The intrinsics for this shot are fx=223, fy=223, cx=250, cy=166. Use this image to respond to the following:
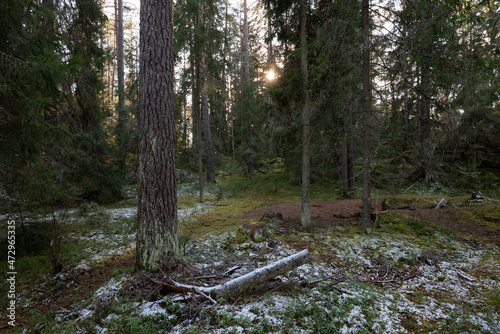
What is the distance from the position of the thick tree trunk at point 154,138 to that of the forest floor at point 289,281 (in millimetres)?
561

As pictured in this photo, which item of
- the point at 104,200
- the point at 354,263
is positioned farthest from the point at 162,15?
the point at 104,200

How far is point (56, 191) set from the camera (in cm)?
532

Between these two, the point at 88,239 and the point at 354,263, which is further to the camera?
the point at 88,239

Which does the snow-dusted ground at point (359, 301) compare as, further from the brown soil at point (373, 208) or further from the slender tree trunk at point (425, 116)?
the slender tree trunk at point (425, 116)

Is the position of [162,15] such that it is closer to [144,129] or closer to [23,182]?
[144,129]

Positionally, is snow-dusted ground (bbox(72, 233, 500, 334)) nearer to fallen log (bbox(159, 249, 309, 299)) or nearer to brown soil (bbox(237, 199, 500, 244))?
fallen log (bbox(159, 249, 309, 299))

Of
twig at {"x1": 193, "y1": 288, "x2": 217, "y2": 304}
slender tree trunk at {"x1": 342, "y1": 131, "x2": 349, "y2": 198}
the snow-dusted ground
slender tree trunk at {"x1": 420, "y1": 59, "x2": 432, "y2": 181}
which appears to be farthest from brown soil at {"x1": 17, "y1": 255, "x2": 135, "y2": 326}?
slender tree trunk at {"x1": 342, "y1": 131, "x2": 349, "y2": 198}

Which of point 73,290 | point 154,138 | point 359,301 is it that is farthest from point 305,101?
point 73,290

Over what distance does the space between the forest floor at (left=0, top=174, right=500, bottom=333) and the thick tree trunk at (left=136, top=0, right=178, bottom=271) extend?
561mm

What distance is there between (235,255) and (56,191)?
4.57m

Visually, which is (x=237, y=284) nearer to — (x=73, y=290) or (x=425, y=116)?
(x=73, y=290)

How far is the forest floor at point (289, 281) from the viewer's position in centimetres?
328

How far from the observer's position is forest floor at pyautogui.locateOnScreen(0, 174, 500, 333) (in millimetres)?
3277

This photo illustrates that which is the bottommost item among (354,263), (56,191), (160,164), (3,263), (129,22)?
(354,263)
